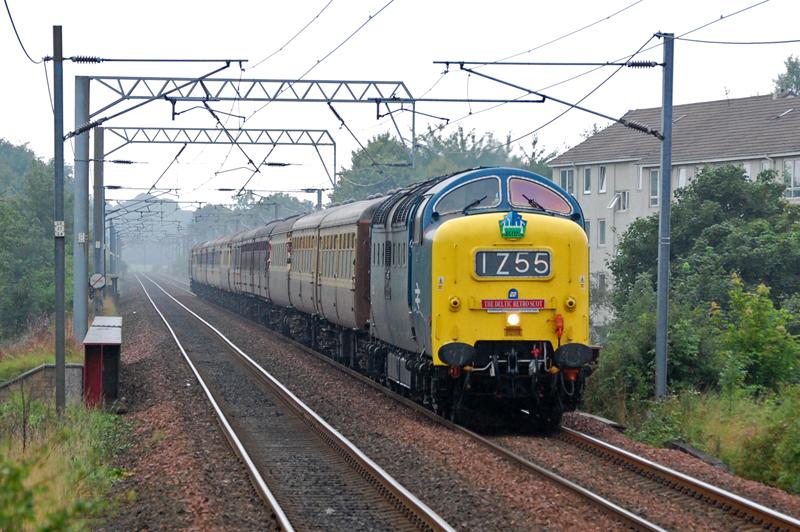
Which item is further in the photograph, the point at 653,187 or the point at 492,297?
the point at 653,187

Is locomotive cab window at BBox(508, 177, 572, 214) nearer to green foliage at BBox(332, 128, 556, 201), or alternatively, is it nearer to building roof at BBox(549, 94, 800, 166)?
building roof at BBox(549, 94, 800, 166)

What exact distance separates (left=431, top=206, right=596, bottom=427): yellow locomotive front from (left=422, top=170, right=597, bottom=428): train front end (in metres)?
0.01

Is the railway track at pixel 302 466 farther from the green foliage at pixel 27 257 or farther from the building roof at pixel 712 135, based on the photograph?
the green foliage at pixel 27 257

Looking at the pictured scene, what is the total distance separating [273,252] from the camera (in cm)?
3344

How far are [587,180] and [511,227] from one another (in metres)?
41.9

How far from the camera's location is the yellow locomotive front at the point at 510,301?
13.6 m

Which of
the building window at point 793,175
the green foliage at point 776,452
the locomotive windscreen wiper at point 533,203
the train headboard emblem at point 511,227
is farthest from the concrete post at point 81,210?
the building window at point 793,175

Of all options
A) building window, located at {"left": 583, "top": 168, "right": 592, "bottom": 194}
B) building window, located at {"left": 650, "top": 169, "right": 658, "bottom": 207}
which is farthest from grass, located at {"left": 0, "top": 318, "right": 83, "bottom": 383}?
building window, located at {"left": 583, "top": 168, "right": 592, "bottom": 194}

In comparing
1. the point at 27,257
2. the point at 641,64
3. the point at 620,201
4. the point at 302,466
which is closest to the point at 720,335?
the point at 641,64

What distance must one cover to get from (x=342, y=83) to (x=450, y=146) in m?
52.9

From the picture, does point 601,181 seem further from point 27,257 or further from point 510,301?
point 510,301

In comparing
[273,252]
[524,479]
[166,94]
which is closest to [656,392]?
[524,479]

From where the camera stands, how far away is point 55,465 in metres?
11.4

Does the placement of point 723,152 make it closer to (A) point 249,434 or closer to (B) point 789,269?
(B) point 789,269
